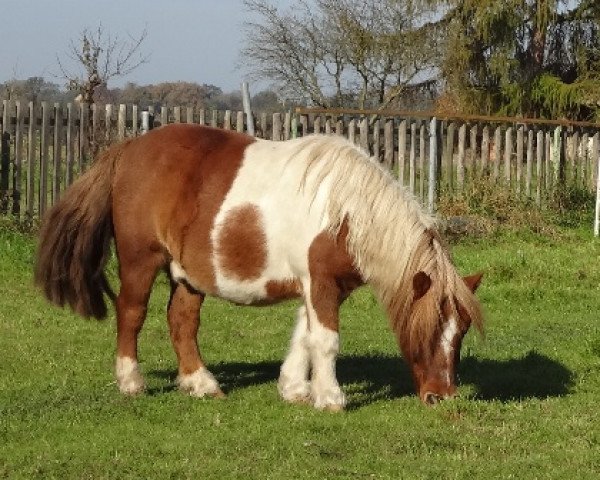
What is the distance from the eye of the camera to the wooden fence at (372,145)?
1400cm

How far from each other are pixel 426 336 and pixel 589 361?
2.49 m

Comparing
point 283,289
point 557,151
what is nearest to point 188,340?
point 283,289

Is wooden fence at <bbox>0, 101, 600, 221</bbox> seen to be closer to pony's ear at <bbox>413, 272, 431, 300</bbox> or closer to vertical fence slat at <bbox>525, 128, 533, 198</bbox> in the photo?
vertical fence slat at <bbox>525, 128, 533, 198</bbox>

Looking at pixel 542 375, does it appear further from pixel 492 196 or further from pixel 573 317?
pixel 492 196

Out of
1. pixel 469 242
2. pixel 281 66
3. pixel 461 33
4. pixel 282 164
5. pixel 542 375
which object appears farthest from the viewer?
pixel 281 66

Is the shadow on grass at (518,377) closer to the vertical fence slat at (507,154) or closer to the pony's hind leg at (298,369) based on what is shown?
the pony's hind leg at (298,369)

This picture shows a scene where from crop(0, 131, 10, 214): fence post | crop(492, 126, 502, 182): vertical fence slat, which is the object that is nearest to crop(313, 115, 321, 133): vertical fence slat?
crop(492, 126, 502, 182): vertical fence slat

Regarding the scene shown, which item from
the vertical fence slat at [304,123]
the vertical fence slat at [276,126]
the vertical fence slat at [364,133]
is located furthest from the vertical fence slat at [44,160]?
the vertical fence slat at [364,133]

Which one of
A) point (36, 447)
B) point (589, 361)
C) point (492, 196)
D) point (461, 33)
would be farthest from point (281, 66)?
point (36, 447)

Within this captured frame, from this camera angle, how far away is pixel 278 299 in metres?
7.49

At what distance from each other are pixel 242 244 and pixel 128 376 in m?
1.18

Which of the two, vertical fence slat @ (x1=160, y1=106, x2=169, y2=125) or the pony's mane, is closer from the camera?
the pony's mane

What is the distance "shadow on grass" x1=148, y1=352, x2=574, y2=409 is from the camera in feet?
25.6

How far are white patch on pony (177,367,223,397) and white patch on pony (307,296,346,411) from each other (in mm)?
802
